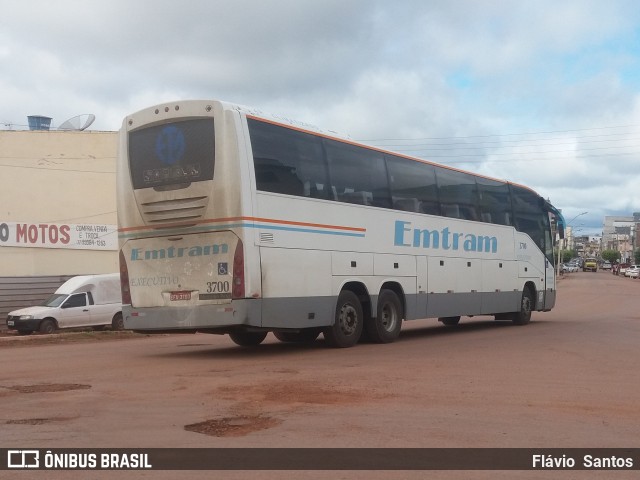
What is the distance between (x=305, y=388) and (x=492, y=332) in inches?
441

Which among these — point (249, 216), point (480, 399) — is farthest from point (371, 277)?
point (480, 399)

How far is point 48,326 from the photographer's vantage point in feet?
77.8

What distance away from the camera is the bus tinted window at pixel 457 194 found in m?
18.3

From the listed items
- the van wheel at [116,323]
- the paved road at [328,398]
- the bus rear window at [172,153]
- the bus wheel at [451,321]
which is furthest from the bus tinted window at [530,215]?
the van wheel at [116,323]

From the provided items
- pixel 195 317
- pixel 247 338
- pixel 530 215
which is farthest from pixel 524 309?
pixel 195 317

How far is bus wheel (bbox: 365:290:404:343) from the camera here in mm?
15625

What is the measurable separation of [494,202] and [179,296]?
35.2ft

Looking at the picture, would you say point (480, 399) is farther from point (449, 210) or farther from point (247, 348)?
point (449, 210)

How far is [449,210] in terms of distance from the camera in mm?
18562

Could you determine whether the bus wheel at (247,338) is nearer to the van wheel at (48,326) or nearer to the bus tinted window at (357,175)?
the bus tinted window at (357,175)

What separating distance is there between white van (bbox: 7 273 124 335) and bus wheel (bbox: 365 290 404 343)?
1193 cm

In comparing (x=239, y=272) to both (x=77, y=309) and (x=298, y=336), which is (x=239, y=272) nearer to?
(x=298, y=336)

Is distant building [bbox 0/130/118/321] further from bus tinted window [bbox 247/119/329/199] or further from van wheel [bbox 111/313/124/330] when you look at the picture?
bus tinted window [bbox 247/119/329/199]

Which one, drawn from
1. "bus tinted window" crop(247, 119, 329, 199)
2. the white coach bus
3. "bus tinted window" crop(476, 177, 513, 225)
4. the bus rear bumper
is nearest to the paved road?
the bus rear bumper
